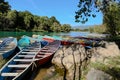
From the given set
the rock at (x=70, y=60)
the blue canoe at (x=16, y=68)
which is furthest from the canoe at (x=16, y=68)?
the rock at (x=70, y=60)

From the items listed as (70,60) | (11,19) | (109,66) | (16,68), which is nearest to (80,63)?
(70,60)

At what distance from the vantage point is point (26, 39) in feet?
83.2

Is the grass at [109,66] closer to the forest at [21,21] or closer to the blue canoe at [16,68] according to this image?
the blue canoe at [16,68]

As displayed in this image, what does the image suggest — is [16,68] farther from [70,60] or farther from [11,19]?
[11,19]

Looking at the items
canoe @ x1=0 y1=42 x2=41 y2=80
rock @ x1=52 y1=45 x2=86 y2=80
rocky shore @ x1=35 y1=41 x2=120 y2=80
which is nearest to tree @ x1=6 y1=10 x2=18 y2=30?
canoe @ x1=0 y1=42 x2=41 y2=80

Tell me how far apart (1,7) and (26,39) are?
80.4 meters

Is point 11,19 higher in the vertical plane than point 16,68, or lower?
higher

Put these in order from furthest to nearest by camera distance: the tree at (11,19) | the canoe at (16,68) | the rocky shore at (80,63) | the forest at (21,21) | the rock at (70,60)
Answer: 1. the tree at (11,19)
2. the forest at (21,21)
3. the rock at (70,60)
4. the rocky shore at (80,63)
5. the canoe at (16,68)

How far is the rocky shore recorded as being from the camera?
1090 cm

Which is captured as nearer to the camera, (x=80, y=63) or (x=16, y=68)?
(x=16, y=68)

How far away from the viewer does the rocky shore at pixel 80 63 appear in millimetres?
10898

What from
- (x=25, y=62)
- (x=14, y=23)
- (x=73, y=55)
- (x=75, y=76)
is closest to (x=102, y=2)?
(x=73, y=55)

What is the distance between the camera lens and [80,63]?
1284 cm

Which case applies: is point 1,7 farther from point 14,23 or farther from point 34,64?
point 34,64
